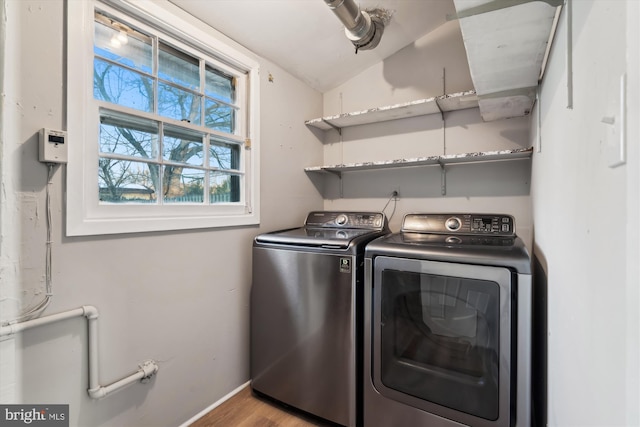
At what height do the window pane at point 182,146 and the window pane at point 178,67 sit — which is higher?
the window pane at point 178,67

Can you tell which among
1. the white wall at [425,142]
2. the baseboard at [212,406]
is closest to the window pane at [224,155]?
the white wall at [425,142]

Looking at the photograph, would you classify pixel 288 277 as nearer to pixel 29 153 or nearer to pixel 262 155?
pixel 262 155

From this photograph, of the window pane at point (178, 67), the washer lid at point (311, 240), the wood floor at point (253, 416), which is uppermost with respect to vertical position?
the window pane at point (178, 67)

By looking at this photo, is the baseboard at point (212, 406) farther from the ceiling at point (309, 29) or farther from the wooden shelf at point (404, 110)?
the ceiling at point (309, 29)

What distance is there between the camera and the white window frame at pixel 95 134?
1.12 meters

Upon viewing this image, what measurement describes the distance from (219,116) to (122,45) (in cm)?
58

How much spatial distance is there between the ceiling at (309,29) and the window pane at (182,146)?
0.66 meters

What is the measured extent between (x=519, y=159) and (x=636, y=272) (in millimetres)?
1809

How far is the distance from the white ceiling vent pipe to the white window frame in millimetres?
734

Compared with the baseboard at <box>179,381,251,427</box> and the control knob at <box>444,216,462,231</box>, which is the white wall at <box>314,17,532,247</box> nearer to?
the control knob at <box>444,216,462,231</box>

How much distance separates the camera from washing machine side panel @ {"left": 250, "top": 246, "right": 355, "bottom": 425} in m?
1.51

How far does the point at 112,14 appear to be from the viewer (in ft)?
4.17

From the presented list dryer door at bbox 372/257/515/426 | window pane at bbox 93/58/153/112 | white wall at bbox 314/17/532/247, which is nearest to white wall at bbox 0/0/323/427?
window pane at bbox 93/58/153/112

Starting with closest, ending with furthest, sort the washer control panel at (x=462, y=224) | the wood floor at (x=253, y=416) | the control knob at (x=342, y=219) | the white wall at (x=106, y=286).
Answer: the white wall at (x=106, y=286), the wood floor at (x=253, y=416), the washer control panel at (x=462, y=224), the control knob at (x=342, y=219)
